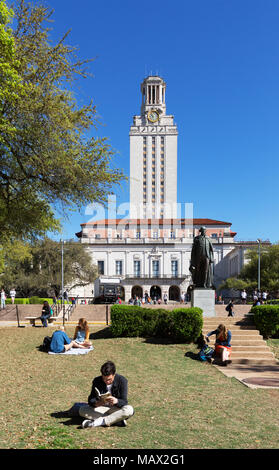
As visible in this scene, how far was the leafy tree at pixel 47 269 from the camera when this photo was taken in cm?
4831

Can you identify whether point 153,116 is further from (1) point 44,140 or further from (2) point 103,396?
(2) point 103,396

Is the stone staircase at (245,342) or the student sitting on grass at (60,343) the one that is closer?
the student sitting on grass at (60,343)

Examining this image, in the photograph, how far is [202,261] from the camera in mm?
15273

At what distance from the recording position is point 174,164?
3954 inches

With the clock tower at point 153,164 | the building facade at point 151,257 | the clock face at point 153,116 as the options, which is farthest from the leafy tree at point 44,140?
the clock face at point 153,116

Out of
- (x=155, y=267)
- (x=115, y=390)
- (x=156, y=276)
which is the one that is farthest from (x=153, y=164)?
(x=115, y=390)

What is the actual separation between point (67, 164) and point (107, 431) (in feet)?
30.3

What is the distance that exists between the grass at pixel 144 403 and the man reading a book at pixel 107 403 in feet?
0.41

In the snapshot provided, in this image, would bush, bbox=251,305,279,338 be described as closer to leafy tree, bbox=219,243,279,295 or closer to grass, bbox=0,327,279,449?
grass, bbox=0,327,279,449

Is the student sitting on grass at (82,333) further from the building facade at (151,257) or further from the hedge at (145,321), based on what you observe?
the building facade at (151,257)

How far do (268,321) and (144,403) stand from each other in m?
8.67

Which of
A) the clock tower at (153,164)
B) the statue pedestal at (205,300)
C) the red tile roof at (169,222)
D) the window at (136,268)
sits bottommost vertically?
the statue pedestal at (205,300)

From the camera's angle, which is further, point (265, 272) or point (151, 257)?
point (151, 257)
